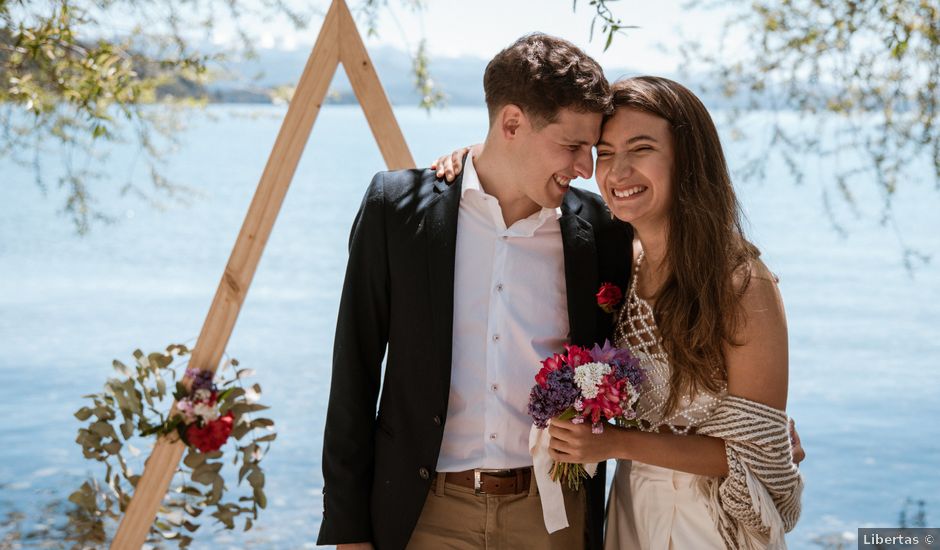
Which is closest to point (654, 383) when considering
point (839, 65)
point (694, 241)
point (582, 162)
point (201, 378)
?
point (694, 241)

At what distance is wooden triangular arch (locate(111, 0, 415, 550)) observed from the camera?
3480mm

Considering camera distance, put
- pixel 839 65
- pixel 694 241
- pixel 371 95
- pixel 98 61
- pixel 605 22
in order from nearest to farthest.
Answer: pixel 694 241, pixel 605 22, pixel 371 95, pixel 98 61, pixel 839 65

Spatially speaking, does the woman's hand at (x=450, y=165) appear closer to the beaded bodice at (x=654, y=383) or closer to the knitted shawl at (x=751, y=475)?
the beaded bodice at (x=654, y=383)

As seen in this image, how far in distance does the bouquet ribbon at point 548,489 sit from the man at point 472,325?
7 centimetres

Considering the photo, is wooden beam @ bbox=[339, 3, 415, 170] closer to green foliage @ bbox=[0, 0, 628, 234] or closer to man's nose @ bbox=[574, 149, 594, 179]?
green foliage @ bbox=[0, 0, 628, 234]

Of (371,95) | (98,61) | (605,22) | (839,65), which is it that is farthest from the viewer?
(839,65)

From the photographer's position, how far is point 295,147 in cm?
354

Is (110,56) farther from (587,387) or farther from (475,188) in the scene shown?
(587,387)

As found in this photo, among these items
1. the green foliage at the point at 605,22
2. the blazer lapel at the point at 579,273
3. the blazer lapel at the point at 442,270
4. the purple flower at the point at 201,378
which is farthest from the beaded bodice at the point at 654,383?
the purple flower at the point at 201,378

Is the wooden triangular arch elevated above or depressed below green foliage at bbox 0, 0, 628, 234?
below

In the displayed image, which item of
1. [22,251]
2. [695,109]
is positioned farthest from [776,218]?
[695,109]

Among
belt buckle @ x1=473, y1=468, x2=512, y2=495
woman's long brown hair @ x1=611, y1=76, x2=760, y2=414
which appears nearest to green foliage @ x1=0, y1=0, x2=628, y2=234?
woman's long brown hair @ x1=611, y1=76, x2=760, y2=414

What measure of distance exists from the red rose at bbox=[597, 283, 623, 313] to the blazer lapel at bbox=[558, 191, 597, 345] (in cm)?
3

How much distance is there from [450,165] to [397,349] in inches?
21.1
